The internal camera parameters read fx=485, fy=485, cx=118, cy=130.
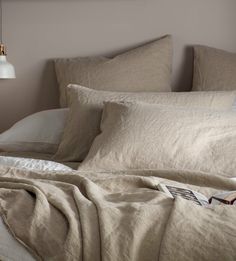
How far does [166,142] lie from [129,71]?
0.91m

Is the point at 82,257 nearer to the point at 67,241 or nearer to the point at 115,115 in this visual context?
the point at 67,241

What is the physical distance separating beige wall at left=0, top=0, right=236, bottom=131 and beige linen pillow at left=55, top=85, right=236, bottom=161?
55 centimetres

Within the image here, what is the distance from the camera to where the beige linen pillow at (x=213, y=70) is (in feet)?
8.43

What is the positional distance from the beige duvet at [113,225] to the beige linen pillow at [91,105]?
31.9 inches

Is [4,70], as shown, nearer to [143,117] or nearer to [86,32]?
[86,32]

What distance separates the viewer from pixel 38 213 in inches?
45.7

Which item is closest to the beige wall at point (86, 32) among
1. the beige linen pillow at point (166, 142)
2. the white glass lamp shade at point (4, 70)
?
the white glass lamp shade at point (4, 70)

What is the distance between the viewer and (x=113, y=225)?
3.56ft

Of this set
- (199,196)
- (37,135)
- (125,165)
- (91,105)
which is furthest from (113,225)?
(37,135)

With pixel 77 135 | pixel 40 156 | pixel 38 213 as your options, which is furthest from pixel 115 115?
pixel 38 213

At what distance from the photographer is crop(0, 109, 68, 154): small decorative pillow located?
92.4 inches

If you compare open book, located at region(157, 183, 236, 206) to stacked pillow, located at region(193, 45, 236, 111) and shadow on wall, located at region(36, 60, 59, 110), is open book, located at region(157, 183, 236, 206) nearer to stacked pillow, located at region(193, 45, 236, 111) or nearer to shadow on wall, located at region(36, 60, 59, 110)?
stacked pillow, located at region(193, 45, 236, 111)

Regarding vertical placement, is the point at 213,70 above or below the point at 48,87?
above

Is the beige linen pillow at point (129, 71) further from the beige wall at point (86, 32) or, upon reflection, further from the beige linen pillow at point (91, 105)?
the beige linen pillow at point (91, 105)
